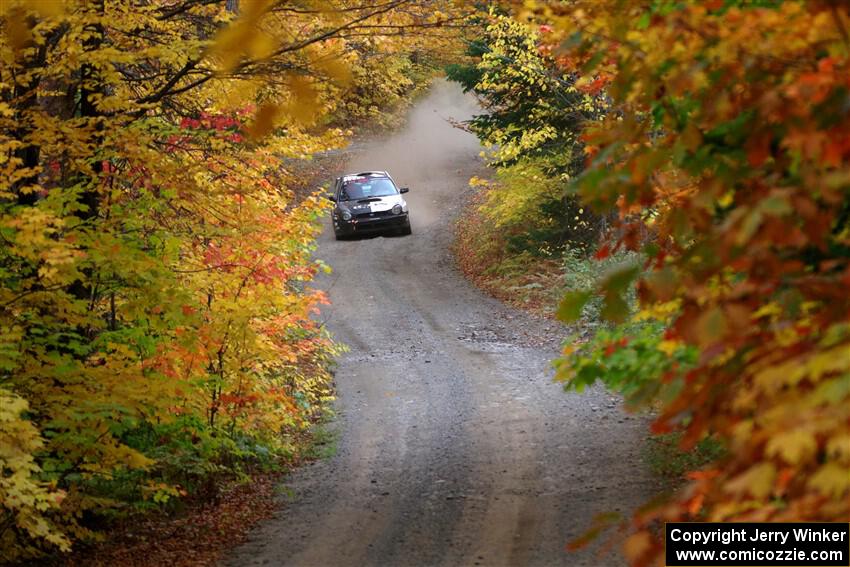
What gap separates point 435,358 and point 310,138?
8110mm

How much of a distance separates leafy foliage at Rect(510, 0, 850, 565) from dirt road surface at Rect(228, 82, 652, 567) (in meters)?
5.26

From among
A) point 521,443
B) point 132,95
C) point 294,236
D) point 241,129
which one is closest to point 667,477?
point 521,443

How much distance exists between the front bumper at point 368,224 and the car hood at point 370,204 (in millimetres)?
259

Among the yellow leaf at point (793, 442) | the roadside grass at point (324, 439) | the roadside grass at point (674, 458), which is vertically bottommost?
the roadside grass at point (324, 439)

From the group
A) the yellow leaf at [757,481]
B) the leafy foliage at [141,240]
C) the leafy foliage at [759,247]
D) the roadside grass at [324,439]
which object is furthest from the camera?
the roadside grass at [324,439]

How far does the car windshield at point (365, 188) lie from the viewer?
28.6 metres

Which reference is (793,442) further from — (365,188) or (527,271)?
(365,188)

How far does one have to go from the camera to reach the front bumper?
2858cm

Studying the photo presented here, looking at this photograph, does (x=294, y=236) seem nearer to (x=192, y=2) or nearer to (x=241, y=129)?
(x=241, y=129)

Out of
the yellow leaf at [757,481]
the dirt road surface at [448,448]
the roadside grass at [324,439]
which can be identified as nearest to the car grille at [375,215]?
the dirt road surface at [448,448]

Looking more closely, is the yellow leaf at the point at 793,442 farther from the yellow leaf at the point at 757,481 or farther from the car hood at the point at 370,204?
the car hood at the point at 370,204

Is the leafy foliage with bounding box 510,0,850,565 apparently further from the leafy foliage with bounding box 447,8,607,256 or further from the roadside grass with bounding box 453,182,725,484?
the leafy foliage with bounding box 447,8,607,256

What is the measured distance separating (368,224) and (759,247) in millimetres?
25648

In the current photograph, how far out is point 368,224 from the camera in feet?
93.9
